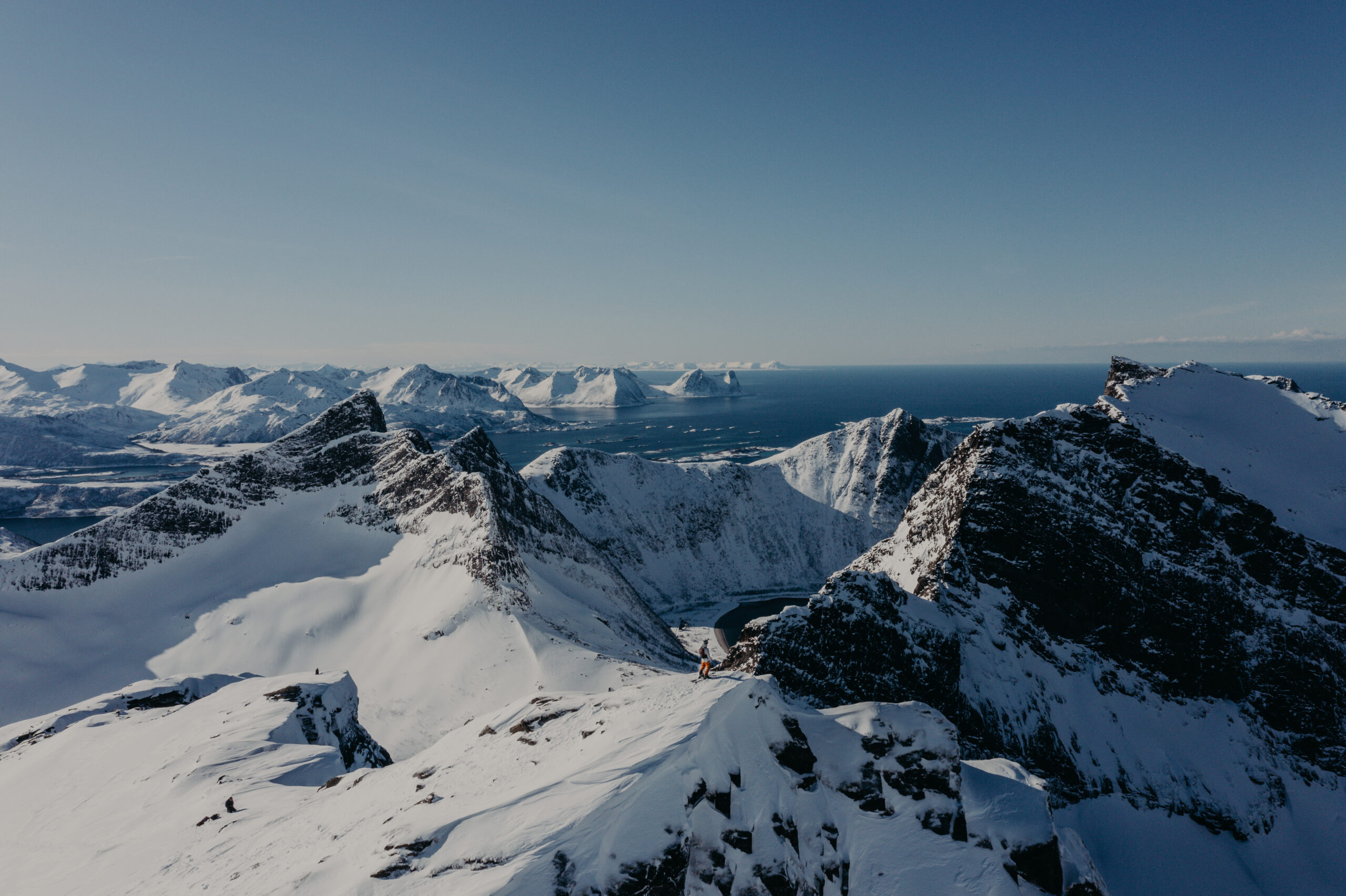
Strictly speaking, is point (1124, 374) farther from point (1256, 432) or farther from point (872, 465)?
point (872, 465)

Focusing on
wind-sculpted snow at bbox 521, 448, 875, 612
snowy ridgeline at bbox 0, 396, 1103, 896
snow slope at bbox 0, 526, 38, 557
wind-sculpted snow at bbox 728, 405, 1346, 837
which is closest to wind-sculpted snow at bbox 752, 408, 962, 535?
wind-sculpted snow at bbox 521, 448, 875, 612

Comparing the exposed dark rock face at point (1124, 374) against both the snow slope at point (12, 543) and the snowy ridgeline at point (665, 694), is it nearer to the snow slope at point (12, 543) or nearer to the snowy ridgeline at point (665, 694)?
the snowy ridgeline at point (665, 694)

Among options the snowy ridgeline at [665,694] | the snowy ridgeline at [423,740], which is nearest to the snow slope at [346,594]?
the snowy ridgeline at [423,740]

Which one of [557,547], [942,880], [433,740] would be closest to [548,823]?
[942,880]

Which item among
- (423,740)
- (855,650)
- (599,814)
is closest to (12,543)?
(423,740)

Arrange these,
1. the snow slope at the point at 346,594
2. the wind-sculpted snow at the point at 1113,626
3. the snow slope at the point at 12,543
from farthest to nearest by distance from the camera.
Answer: the snow slope at the point at 12,543 < the snow slope at the point at 346,594 < the wind-sculpted snow at the point at 1113,626

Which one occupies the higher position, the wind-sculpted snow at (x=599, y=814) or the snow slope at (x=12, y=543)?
the wind-sculpted snow at (x=599, y=814)

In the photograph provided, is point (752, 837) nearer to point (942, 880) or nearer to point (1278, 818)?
point (942, 880)
